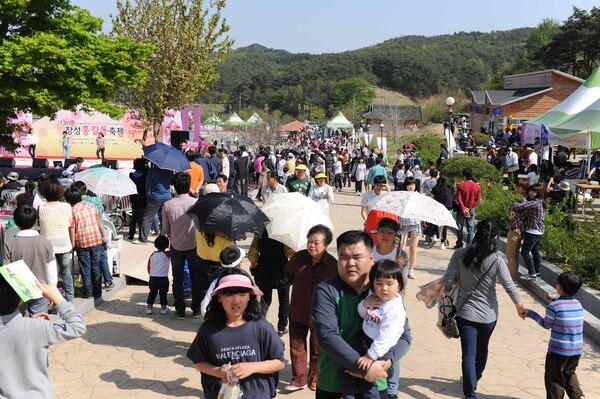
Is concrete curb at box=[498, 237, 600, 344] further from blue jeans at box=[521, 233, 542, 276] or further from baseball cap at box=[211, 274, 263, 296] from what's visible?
baseball cap at box=[211, 274, 263, 296]

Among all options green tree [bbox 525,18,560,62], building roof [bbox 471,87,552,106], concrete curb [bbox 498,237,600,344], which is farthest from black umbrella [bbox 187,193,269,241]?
green tree [bbox 525,18,560,62]

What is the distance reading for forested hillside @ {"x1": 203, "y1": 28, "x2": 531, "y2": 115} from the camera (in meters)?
110

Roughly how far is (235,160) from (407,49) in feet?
445

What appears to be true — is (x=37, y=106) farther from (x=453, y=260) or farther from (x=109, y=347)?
(x=453, y=260)

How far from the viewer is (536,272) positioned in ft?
30.3

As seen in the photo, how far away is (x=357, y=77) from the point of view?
4719 inches

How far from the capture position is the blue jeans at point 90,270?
7336 millimetres

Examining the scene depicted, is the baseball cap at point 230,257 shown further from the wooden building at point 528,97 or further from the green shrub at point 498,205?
the wooden building at point 528,97

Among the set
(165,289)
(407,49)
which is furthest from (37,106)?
(407,49)

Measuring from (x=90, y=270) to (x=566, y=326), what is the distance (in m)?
5.35

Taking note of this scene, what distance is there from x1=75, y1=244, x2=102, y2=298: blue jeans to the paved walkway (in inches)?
9.3

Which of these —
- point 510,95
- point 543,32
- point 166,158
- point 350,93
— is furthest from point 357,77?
point 166,158

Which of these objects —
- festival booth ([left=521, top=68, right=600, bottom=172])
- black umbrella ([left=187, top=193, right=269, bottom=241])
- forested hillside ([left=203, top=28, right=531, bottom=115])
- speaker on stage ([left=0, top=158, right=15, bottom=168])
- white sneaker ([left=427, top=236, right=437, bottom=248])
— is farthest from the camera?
forested hillside ([left=203, top=28, right=531, bottom=115])

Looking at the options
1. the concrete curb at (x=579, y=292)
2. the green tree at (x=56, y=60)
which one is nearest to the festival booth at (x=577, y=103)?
the concrete curb at (x=579, y=292)
